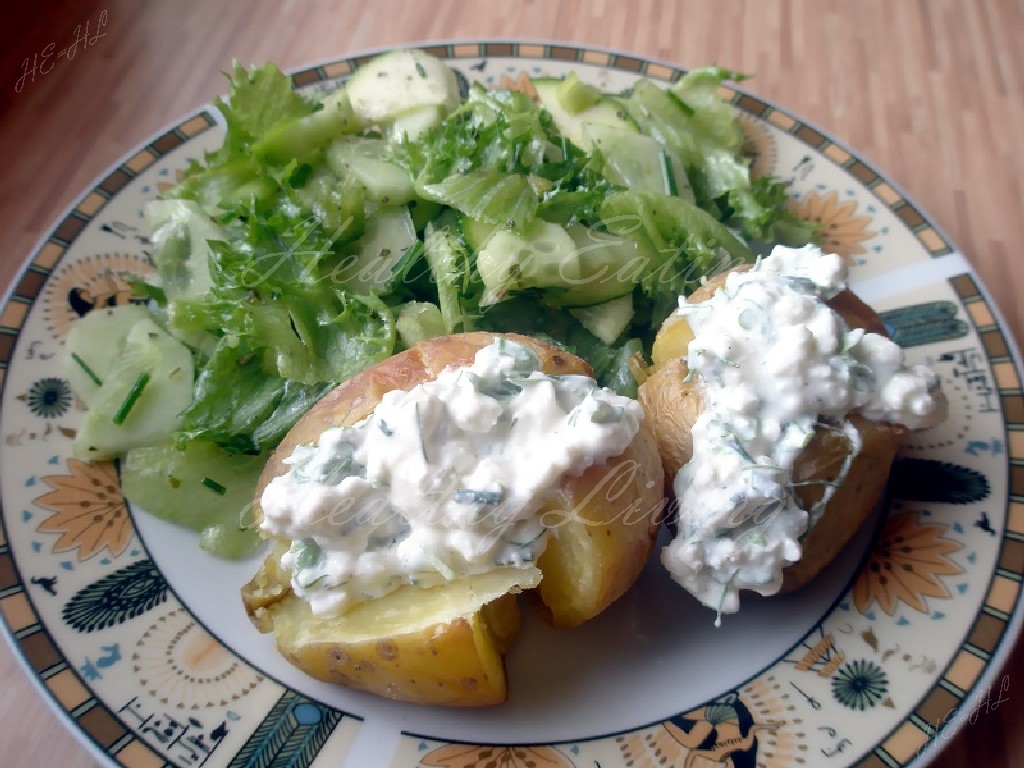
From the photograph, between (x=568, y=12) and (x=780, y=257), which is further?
(x=568, y=12)

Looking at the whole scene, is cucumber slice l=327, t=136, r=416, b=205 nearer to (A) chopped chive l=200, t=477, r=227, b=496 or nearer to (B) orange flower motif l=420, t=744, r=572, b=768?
(A) chopped chive l=200, t=477, r=227, b=496

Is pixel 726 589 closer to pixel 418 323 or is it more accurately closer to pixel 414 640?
pixel 414 640

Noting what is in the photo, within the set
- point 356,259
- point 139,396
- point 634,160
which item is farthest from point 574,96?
point 139,396

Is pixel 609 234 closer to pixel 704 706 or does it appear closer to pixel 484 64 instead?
pixel 484 64

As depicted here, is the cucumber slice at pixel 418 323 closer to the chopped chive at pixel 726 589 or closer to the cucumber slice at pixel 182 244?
the cucumber slice at pixel 182 244

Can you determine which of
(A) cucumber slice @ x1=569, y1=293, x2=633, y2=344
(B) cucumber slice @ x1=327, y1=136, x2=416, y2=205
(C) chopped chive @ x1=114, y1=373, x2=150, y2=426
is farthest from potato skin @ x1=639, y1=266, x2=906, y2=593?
(C) chopped chive @ x1=114, y1=373, x2=150, y2=426

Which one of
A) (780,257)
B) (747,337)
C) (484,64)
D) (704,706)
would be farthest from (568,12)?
(704,706)

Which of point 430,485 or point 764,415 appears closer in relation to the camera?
point 430,485
